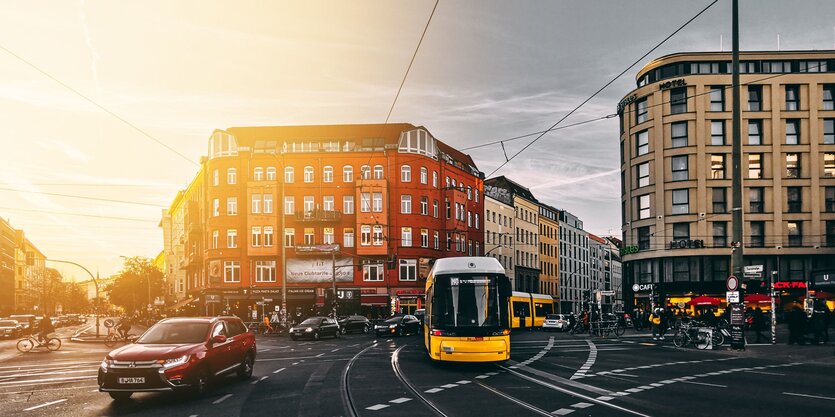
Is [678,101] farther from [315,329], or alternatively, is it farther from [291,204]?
[315,329]

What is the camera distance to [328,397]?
14.1 meters

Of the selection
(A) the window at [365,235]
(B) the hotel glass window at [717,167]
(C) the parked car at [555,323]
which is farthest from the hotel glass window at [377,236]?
(B) the hotel glass window at [717,167]

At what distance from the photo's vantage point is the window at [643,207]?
216 feet

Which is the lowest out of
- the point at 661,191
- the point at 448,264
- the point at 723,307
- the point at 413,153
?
the point at 723,307

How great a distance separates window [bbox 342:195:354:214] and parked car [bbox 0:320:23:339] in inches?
1125

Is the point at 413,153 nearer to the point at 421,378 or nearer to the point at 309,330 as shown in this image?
the point at 309,330

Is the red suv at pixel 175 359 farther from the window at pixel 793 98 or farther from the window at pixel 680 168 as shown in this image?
Result: the window at pixel 793 98

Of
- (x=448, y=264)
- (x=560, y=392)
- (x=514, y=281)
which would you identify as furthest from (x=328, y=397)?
(x=514, y=281)

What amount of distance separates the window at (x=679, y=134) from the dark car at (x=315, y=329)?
3623 cm

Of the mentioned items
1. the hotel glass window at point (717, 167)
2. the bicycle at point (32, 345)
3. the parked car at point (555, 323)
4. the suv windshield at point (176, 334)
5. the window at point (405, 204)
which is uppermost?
the hotel glass window at point (717, 167)

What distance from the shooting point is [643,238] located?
2594 inches

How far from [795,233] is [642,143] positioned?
15.1 m

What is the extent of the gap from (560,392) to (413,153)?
5535cm

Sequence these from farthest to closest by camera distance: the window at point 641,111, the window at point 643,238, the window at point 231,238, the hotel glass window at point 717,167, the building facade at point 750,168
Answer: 1. the window at point 231,238
2. the window at point 643,238
3. the window at point 641,111
4. the hotel glass window at point 717,167
5. the building facade at point 750,168
